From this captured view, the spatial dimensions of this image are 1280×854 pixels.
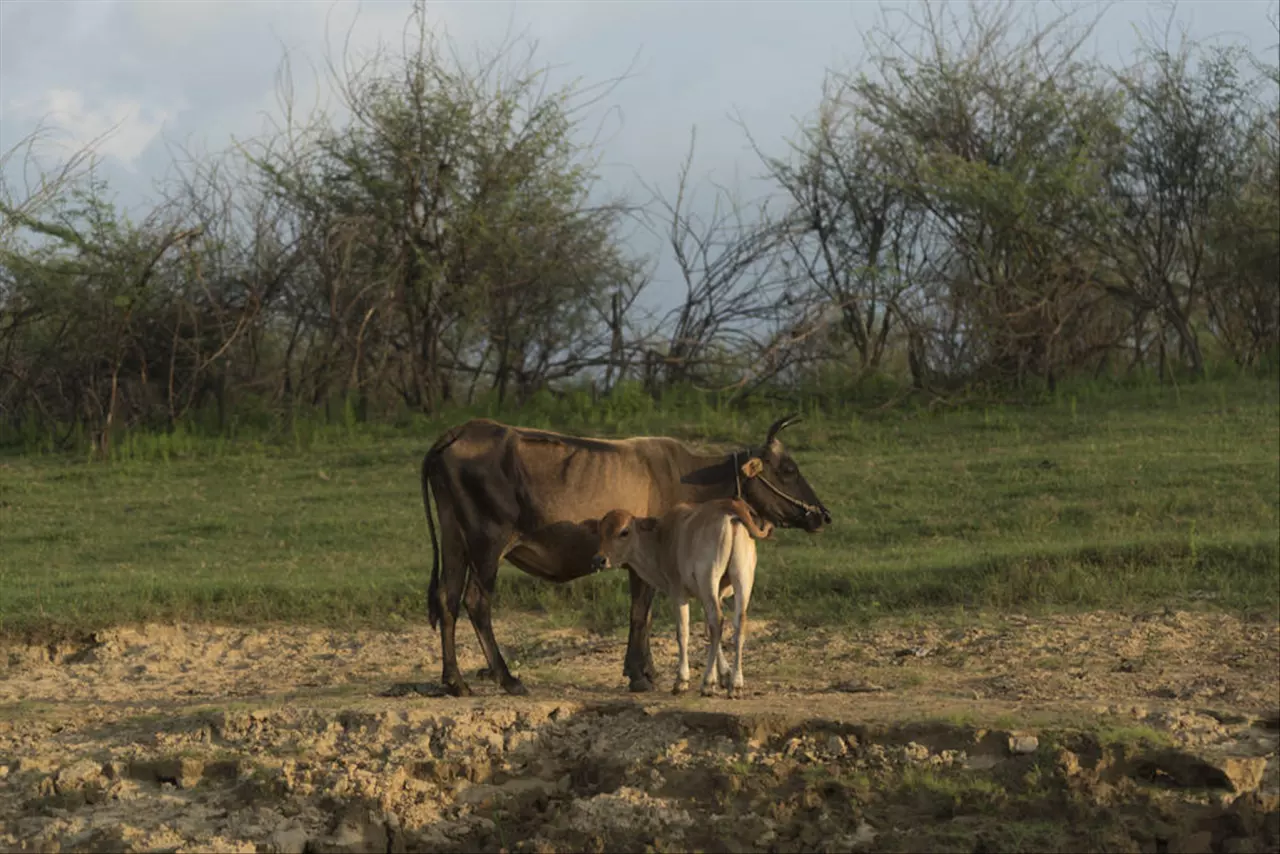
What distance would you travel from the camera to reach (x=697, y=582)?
25.4 feet

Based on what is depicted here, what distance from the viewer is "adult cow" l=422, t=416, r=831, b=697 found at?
805 centimetres

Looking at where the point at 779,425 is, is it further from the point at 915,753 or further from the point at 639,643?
the point at 915,753

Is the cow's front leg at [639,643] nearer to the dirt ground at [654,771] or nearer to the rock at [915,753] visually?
the dirt ground at [654,771]

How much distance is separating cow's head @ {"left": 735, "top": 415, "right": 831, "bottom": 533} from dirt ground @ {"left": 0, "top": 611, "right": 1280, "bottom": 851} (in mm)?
1138

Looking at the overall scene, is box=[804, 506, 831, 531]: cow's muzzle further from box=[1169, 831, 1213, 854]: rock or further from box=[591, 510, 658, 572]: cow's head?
box=[1169, 831, 1213, 854]: rock

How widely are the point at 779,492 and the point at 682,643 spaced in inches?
55.5

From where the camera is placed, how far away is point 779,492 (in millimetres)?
8859

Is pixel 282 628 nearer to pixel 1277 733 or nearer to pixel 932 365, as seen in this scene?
pixel 1277 733

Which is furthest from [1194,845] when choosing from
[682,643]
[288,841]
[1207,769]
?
[288,841]

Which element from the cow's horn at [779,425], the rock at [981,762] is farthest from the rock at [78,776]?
the cow's horn at [779,425]

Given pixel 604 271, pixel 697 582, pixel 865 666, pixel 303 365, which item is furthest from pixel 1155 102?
pixel 697 582

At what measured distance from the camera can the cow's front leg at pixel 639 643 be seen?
8188 millimetres

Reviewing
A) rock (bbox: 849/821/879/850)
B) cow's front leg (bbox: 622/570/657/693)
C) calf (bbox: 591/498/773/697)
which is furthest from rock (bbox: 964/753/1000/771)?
cow's front leg (bbox: 622/570/657/693)

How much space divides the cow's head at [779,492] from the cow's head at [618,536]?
927mm
